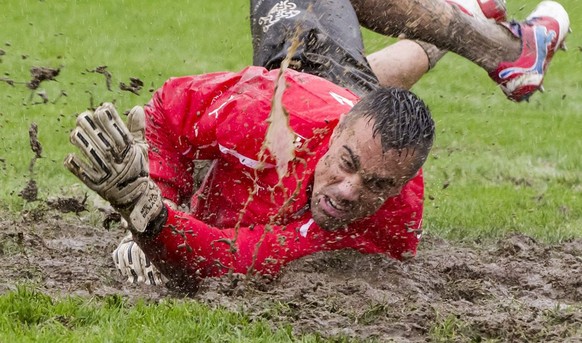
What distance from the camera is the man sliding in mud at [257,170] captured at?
4.66m

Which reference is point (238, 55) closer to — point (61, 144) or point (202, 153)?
point (61, 144)

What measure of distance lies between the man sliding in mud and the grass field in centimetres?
52

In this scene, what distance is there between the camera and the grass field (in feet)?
24.8

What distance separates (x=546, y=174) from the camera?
919cm

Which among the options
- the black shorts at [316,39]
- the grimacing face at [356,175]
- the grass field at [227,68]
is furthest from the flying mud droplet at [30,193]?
the grimacing face at [356,175]

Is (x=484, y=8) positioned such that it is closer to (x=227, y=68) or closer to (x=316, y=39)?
(x=316, y=39)

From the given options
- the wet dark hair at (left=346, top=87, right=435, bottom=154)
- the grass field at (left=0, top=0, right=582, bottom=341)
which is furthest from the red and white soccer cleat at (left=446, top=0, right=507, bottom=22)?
the wet dark hair at (left=346, top=87, right=435, bottom=154)

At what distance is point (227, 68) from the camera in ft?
45.6

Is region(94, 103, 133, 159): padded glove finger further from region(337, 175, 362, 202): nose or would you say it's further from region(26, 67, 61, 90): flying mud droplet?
region(26, 67, 61, 90): flying mud droplet

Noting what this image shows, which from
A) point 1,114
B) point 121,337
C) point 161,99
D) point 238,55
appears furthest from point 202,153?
point 238,55

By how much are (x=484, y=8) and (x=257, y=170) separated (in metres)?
2.62

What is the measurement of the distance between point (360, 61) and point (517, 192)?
2.42 metres

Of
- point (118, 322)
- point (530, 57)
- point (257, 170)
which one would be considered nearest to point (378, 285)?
point (257, 170)

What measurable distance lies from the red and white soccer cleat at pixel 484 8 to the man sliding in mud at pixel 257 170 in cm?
110
